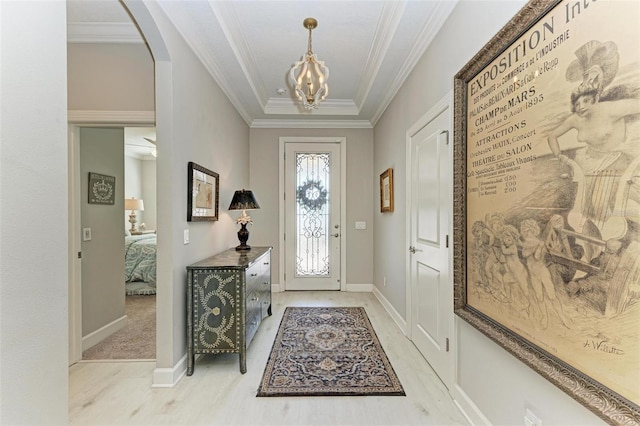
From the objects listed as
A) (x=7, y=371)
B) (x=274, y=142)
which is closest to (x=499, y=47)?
(x=7, y=371)

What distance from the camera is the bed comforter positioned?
4355mm

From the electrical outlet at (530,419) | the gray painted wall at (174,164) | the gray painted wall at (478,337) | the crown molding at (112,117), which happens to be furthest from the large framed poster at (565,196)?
the crown molding at (112,117)

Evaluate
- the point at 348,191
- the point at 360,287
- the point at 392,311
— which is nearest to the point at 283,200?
the point at 348,191

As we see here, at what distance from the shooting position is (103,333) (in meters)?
2.90

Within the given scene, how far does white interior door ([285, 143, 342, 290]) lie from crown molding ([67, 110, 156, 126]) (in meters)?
2.39

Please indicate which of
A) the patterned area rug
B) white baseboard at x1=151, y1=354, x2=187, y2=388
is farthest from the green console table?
the patterned area rug

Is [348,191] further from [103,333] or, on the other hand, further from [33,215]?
[33,215]

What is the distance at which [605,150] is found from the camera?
94 centimetres

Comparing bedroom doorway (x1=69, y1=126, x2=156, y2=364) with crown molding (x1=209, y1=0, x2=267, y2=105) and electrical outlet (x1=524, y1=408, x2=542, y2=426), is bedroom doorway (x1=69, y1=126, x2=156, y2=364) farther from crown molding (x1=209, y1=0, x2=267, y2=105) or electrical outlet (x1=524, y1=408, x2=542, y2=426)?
electrical outlet (x1=524, y1=408, x2=542, y2=426)

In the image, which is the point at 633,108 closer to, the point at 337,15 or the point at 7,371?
the point at 7,371

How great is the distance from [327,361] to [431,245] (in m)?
1.30

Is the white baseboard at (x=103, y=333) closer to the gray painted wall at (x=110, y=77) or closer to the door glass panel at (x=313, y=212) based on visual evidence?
the gray painted wall at (x=110, y=77)

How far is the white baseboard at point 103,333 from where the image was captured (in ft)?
8.89

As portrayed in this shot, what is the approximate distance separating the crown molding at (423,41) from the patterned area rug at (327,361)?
263 centimetres
